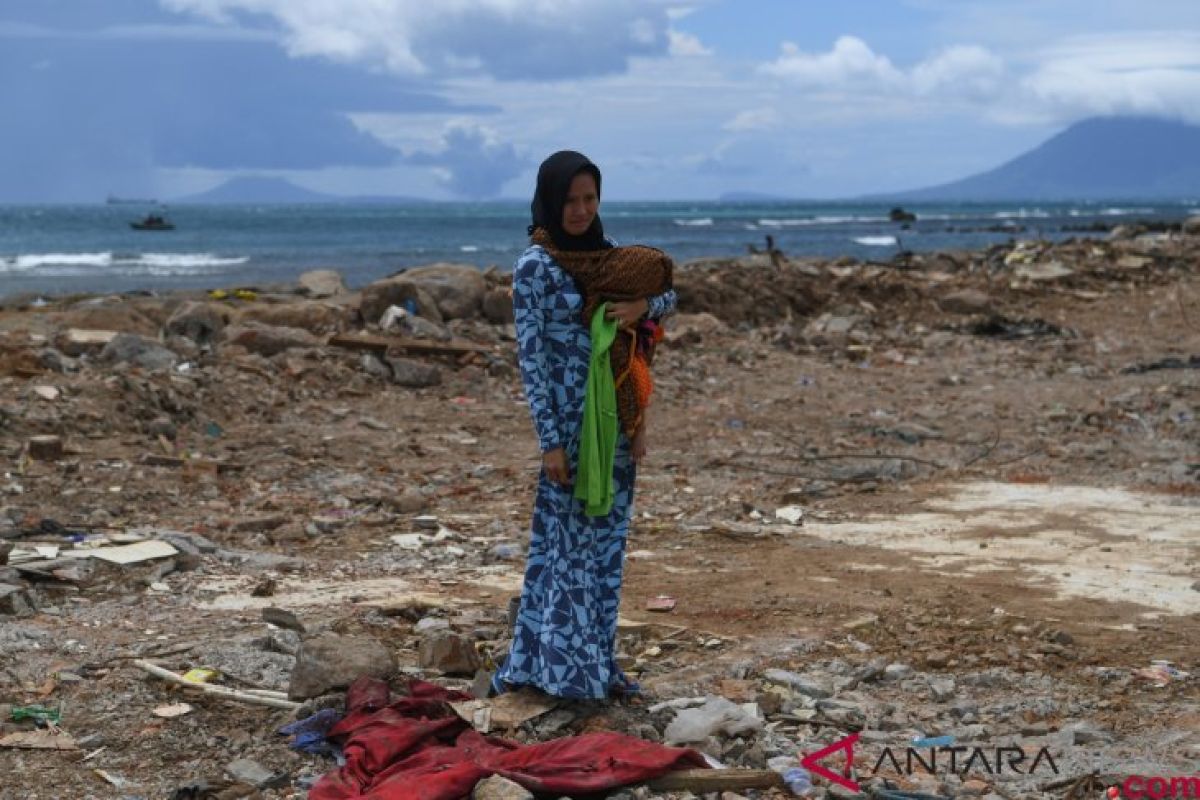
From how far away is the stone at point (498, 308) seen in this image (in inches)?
529

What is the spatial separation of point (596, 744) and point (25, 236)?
54798mm

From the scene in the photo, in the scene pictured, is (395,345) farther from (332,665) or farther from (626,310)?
(626,310)

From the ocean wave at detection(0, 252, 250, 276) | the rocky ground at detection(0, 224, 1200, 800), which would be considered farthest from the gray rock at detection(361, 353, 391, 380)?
the ocean wave at detection(0, 252, 250, 276)

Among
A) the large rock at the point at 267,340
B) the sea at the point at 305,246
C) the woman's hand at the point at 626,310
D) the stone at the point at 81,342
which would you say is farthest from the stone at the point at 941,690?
the sea at the point at 305,246

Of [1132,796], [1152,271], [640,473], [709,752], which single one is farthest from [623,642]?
[1152,271]

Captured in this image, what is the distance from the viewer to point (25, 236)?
53.4 m

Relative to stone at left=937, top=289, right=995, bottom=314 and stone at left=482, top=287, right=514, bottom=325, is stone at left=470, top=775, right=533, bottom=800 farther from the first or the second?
stone at left=937, top=289, right=995, bottom=314

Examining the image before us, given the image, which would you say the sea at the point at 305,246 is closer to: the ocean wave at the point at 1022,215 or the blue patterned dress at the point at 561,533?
the ocean wave at the point at 1022,215

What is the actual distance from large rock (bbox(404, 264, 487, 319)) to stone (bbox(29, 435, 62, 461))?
542 cm

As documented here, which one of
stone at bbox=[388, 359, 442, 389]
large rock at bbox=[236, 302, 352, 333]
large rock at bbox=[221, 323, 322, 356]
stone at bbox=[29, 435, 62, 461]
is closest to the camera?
stone at bbox=[29, 435, 62, 461]

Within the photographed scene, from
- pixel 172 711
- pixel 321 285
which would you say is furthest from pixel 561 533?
pixel 321 285

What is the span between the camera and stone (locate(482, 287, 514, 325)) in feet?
44.1

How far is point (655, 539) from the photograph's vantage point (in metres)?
7.06

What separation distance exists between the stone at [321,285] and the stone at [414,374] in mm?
6819
